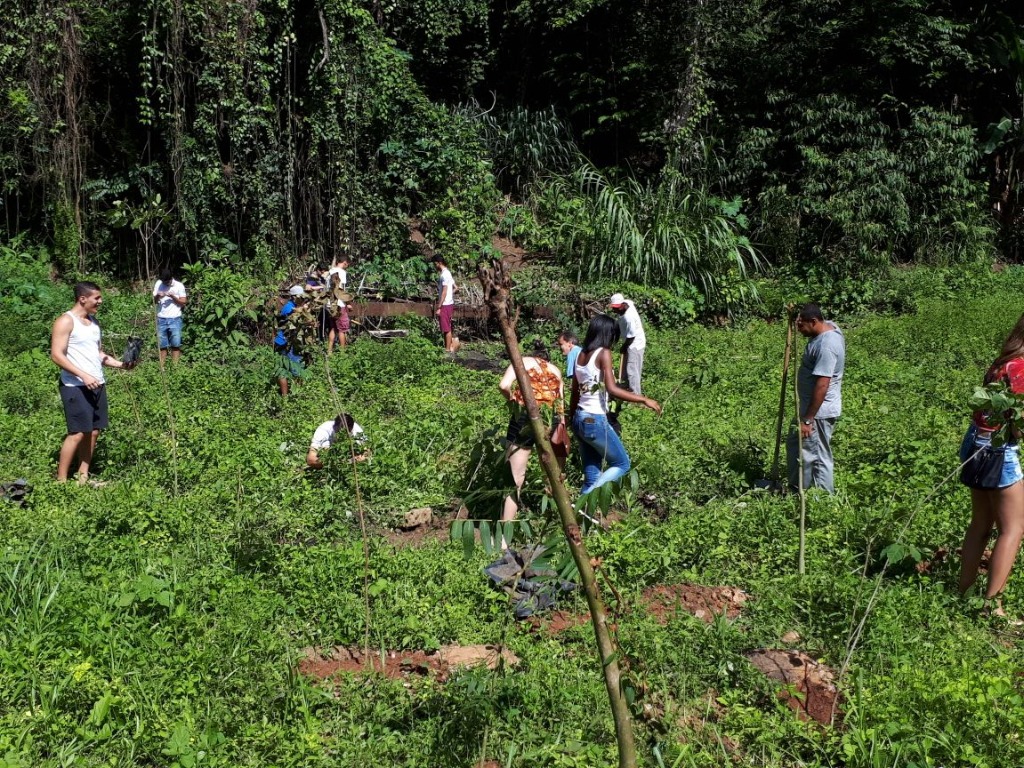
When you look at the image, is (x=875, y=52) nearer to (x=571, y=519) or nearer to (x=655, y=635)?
(x=655, y=635)

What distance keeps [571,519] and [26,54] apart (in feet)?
48.8

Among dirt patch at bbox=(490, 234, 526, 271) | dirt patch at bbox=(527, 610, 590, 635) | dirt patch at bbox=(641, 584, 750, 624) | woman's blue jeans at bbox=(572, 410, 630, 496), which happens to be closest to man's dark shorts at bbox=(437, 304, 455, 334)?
dirt patch at bbox=(490, 234, 526, 271)

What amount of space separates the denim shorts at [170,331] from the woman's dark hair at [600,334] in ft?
22.7

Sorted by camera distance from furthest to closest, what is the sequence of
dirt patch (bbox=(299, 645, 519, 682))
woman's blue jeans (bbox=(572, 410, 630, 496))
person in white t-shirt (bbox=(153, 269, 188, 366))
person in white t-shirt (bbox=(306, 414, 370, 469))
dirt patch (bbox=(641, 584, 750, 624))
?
person in white t-shirt (bbox=(153, 269, 188, 366)) < person in white t-shirt (bbox=(306, 414, 370, 469)) < woman's blue jeans (bbox=(572, 410, 630, 496)) < dirt patch (bbox=(641, 584, 750, 624)) < dirt patch (bbox=(299, 645, 519, 682))

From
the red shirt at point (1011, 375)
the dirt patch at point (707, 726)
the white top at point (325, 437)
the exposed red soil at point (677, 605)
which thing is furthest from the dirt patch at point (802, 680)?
the white top at point (325, 437)

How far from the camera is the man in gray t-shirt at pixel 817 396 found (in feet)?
21.0

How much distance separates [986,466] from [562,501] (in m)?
3.17

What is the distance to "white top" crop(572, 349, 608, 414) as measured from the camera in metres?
Result: 6.42

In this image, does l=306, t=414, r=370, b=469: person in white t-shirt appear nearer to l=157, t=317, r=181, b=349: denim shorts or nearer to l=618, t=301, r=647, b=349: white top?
l=618, t=301, r=647, b=349: white top

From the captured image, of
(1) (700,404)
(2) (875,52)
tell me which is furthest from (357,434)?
(2) (875,52)

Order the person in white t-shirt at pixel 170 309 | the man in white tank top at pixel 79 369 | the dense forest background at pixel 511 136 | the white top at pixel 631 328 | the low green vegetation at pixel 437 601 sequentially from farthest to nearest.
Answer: the dense forest background at pixel 511 136 < the person in white t-shirt at pixel 170 309 < the white top at pixel 631 328 < the man in white tank top at pixel 79 369 < the low green vegetation at pixel 437 601

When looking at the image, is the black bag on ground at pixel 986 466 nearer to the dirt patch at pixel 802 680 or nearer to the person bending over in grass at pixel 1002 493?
the person bending over in grass at pixel 1002 493

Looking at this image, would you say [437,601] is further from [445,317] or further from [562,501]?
[445,317]

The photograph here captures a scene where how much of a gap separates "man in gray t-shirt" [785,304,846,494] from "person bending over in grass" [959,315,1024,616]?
4.71 ft
